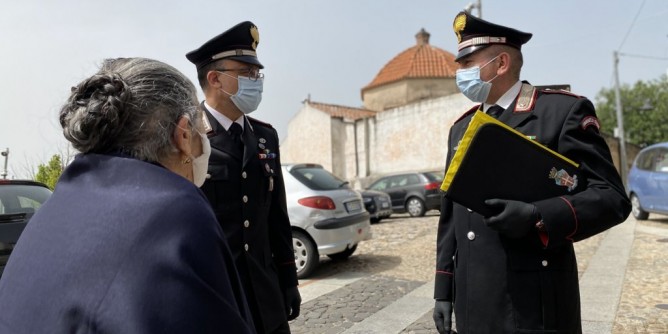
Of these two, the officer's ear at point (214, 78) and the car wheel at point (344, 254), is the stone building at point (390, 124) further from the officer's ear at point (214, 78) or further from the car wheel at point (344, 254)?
the officer's ear at point (214, 78)

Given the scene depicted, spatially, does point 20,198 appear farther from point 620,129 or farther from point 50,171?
point 620,129

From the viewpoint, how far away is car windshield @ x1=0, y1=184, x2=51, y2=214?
5.52m

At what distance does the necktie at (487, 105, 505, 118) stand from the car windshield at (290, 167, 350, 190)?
16.3ft

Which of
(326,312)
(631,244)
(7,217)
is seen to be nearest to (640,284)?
(631,244)

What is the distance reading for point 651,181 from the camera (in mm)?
10906

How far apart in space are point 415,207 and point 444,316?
531 inches

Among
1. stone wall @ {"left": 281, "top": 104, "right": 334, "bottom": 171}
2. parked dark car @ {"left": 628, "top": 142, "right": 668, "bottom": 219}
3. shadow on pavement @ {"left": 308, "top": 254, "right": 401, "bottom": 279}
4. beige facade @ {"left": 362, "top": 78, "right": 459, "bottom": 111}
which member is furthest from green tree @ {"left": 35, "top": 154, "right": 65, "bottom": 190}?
beige facade @ {"left": 362, "top": 78, "right": 459, "bottom": 111}

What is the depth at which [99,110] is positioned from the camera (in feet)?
3.96

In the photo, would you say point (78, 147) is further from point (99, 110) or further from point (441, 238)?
point (441, 238)

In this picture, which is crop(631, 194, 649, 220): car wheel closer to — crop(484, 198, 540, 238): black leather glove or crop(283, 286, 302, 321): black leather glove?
crop(283, 286, 302, 321): black leather glove

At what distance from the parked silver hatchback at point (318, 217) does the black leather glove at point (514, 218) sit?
201 inches

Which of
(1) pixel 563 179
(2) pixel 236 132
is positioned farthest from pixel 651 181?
(2) pixel 236 132

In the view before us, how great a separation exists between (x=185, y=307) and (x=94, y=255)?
8.9 inches

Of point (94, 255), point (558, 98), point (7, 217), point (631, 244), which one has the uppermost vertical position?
point (558, 98)
